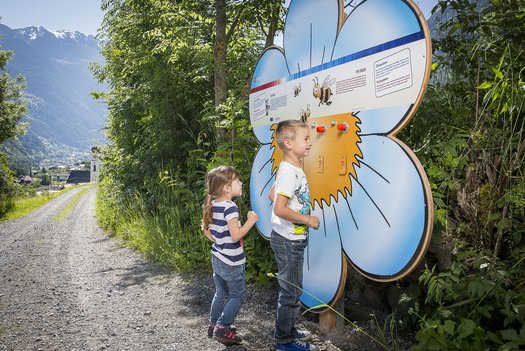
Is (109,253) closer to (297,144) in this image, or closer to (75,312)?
(75,312)

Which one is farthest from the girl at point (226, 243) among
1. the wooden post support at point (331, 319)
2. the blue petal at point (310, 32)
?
the blue petal at point (310, 32)

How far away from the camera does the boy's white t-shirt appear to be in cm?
240

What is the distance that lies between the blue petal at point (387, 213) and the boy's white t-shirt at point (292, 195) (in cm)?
30

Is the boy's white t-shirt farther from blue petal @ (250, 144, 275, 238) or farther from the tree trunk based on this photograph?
the tree trunk

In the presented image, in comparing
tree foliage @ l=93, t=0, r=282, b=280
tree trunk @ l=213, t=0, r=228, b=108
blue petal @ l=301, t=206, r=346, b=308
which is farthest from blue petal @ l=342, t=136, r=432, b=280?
tree trunk @ l=213, t=0, r=228, b=108

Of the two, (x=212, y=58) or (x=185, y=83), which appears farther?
(x=185, y=83)

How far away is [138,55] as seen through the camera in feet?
22.4

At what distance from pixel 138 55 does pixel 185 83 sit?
3.43 ft

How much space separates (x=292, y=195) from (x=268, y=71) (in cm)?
155

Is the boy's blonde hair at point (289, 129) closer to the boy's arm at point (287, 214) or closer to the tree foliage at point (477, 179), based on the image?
the boy's arm at point (287, 214)

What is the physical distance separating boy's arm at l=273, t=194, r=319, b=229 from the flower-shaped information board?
32 cm

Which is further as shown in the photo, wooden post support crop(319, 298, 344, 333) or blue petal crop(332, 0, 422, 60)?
wooden post support crop(319, 298, 344, 333)

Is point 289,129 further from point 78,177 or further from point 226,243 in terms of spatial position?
point 78,177

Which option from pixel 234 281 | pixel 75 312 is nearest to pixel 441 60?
pixel 234 281
